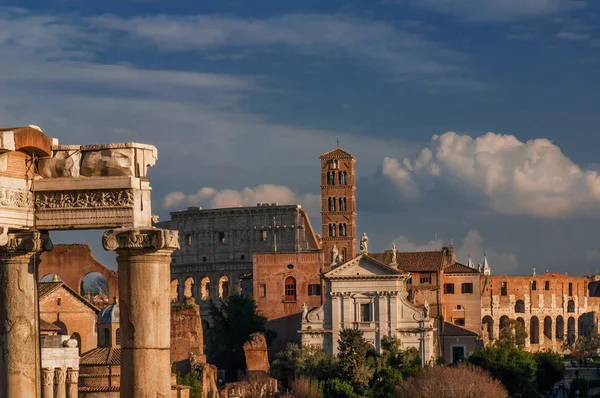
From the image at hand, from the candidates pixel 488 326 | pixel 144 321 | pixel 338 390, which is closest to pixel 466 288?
pixel 338 390

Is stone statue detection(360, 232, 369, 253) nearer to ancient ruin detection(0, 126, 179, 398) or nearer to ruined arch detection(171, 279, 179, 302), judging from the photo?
ruined arch detection(171, 279, 179, 302)

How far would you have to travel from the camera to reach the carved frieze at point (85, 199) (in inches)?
415

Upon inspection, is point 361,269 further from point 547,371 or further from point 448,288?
point 448,288

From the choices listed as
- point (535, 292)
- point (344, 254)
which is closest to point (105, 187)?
point (344, 254)

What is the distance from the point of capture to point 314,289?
68.6 metres

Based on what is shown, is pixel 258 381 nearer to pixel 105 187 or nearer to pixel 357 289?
pixel 357 289

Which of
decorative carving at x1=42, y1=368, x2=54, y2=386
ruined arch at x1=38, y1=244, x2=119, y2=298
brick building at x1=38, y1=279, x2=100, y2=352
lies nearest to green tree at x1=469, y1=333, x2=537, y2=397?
ruined arch at x1=38, y1=244, x2=119, y2=298

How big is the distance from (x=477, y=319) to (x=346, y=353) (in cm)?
1710

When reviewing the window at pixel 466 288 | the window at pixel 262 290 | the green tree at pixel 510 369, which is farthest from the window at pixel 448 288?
the green tree at pixel 510 369

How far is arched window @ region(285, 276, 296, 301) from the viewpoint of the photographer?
68375mm

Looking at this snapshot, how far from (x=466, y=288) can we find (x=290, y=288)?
37.2 ft

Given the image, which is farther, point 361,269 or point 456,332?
point 456,332

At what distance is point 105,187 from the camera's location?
10.5m

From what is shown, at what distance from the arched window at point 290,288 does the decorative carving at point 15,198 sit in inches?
2278
